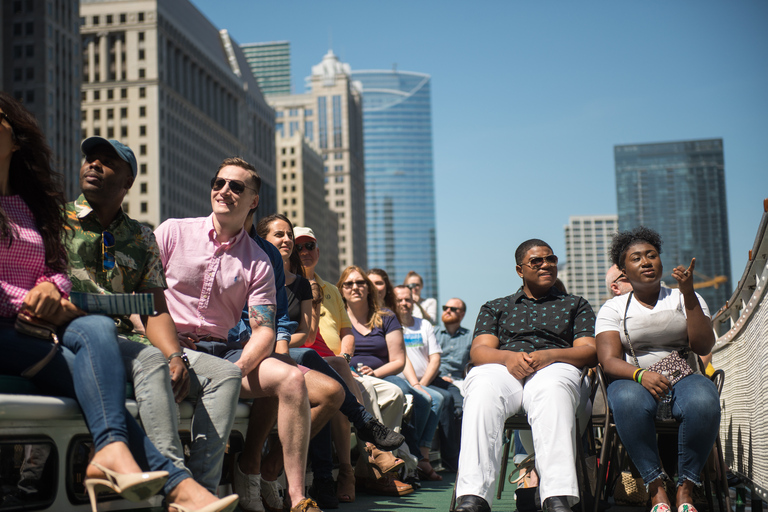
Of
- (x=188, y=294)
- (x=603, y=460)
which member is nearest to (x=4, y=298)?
(x=188, y=294)

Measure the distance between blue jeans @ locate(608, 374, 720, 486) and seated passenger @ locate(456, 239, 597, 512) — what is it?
0.98 ft

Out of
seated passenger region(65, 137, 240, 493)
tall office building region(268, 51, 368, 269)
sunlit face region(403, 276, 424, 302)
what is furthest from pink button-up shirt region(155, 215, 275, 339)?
tall office building region(268, 51, 368, 269)

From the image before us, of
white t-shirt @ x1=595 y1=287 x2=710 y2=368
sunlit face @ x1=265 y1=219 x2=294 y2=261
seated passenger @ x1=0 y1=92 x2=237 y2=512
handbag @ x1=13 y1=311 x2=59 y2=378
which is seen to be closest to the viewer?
seated passenger @ x1=0 y1=92 x2=237 y2=512

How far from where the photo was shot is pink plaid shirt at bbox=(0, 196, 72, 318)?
3.47 meters

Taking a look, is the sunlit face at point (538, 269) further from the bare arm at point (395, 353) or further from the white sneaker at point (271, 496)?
the bare arm at point (395, 353)

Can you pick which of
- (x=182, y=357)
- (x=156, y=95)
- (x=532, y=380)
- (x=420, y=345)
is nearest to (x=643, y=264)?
(x=532, y=380)

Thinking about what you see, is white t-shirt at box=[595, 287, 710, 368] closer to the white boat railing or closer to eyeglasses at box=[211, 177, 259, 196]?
the white boat railing

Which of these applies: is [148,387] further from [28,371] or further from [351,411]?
[351,411]

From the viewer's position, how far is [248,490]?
4.68m

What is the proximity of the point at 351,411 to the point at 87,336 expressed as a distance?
242cm

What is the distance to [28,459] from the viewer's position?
321 centimetres

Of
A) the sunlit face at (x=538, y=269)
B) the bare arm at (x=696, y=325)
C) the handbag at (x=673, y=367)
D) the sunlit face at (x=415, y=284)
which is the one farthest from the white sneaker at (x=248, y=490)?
the sunlit face at (x=415, y=284)

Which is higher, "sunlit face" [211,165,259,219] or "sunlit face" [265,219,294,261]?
"sunlit face" [211,165,259,219]

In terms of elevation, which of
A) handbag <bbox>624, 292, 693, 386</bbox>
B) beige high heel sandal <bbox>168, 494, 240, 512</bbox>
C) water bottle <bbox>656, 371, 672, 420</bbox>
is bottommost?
beige high heel sandal <bbox>168, 494, 240, 512</bbox>
